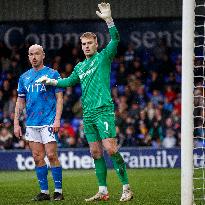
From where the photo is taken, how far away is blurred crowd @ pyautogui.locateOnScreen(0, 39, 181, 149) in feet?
72.1

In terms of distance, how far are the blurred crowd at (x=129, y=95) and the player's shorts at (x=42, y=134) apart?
10948 mm

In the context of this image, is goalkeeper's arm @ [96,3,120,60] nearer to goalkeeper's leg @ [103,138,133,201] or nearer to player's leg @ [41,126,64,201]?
goalkeeper's leg @ [103,138,133,201]

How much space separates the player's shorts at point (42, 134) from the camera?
1027cm

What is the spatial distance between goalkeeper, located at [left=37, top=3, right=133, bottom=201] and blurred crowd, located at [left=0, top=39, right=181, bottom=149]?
450 inches

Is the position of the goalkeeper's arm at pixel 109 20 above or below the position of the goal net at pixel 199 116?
above

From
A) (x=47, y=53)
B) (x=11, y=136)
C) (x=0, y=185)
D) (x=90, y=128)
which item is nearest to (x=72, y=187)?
(x=0, y=185)

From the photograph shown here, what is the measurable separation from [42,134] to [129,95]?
529 inches

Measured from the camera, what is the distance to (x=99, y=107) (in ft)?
32.4

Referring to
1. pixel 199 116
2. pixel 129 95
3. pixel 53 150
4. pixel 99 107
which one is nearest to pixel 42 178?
pixel 53 150

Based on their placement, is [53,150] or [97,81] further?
[53,150]

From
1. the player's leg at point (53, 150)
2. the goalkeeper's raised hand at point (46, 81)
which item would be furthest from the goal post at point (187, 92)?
the player's leg at point (53, 150)

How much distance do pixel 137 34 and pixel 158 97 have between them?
94.1 inches

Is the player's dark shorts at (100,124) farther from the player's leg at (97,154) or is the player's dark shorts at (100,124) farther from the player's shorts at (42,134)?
the player's shorts at (42,134)

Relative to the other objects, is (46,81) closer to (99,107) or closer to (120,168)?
(99,107)
